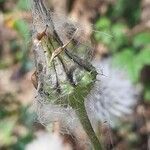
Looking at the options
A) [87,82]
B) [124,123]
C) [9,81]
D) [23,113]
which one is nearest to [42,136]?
[23,113]

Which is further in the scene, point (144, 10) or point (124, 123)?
point (144, 10)

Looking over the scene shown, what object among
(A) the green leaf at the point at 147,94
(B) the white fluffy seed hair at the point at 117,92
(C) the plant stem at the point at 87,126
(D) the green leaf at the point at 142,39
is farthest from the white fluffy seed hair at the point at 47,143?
(C) the plant stem at the point at 87,126

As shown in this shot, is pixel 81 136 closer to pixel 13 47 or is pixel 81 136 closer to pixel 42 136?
pixel 42 136

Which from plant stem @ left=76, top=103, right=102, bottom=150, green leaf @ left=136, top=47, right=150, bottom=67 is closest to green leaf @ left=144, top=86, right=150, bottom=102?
green leaf @ left=136, top=47, right=150, bottom=67

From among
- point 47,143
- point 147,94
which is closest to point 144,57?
point 147,94

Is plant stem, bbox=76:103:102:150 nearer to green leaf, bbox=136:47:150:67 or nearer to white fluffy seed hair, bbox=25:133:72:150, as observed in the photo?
white fluffy seed hair, bbox=25:133:72:150

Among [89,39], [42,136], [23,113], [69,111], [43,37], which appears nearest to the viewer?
[43,37]

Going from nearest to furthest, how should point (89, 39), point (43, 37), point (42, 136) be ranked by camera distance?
1. point (43, 37)
2. point (89, 39)
3. point (42, 136)

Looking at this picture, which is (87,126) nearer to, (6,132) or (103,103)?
(103,103)

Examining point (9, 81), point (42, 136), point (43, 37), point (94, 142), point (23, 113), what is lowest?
point (94, 142)
